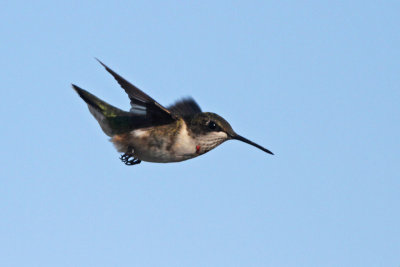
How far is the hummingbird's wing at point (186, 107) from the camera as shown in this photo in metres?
19.4

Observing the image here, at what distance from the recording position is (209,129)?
1636cm

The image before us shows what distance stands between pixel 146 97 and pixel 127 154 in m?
1.98

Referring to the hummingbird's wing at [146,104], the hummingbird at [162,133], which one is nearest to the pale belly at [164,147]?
the hummingbird at [162,133]

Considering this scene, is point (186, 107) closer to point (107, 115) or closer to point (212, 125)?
point (107, 115)

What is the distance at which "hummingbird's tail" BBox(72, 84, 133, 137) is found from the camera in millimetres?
17234

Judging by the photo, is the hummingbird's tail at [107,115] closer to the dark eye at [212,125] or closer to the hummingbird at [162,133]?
the hummingbird at [162,133]

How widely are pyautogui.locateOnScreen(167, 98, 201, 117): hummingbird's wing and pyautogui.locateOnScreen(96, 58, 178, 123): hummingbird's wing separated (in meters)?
2.88

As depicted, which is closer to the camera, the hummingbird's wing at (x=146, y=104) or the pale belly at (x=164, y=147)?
the hummingbird's wing at (x=146, y=104)

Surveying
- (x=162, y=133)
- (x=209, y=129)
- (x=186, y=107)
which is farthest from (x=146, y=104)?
(x=186, y=107)

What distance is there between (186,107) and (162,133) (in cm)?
377

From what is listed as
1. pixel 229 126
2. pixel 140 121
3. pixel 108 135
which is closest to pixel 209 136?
pixel 229 126

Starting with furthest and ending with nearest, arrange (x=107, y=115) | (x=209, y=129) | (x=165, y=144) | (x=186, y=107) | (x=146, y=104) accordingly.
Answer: (x=186, y=107) → (x=107, y=115) → (x=209, y=129) → (x=165, y=144) → (x=146, y=104)

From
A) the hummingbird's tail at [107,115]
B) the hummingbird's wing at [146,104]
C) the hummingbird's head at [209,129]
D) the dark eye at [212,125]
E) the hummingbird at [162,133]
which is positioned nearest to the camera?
the hummingbird's wing at [146,104]

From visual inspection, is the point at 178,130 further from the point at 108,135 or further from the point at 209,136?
the point at 108,135
